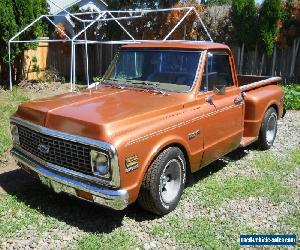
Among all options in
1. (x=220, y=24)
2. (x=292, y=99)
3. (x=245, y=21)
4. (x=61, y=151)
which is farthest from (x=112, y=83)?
(x=220, y=24)

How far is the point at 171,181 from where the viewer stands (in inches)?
199

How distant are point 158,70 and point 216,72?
0.85 m

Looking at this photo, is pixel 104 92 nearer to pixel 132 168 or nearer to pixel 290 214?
pixel 132 168

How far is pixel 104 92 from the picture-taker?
18.2ft

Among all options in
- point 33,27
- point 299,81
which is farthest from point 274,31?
point 33,27

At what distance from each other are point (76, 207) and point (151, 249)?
1258 millimetres

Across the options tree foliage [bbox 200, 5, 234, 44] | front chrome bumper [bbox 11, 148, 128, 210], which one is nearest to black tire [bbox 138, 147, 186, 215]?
front chrome bumper [bbox 11, 148, 128, 210]

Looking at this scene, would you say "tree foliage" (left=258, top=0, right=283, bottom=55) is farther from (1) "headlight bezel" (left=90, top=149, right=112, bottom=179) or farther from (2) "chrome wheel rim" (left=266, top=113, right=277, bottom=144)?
(1) "headlight bezel" (left=90, top=149, right=112, bottom=179)

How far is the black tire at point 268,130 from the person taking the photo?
7180 millimetres

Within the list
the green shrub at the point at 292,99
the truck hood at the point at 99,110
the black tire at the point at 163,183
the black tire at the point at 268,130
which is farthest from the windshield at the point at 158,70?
the green shrub at the point at 292,99

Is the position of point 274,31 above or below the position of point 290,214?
above

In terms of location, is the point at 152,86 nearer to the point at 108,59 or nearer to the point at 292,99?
the point at 292,99

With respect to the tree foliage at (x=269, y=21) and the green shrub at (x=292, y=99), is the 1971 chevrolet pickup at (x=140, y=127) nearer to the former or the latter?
the green shrub at (x=292, y=99)

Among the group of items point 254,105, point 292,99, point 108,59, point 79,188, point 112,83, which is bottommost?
point 292,99
